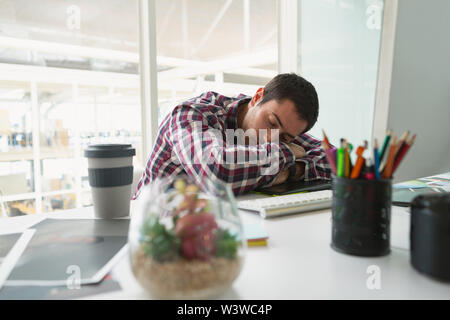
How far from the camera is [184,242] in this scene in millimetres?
324

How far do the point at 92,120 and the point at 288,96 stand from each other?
1.60m

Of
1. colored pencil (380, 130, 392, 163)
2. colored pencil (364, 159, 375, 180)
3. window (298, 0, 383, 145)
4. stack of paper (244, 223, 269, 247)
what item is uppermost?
window (298, 0, 383, 145)

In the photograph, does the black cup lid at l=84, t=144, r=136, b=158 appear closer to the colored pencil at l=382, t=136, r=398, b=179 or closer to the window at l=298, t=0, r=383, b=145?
the colored pencil at l=382, t=136, r=398, b=179

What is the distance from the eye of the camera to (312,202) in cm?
75

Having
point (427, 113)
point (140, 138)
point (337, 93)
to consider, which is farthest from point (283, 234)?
point (427, 113)

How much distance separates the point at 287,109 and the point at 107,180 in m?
0.63

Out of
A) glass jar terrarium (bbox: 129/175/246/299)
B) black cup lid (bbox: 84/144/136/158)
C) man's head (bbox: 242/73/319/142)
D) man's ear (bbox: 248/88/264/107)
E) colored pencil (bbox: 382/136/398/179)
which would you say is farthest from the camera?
man's ear (bbox: 248/88/264/107)

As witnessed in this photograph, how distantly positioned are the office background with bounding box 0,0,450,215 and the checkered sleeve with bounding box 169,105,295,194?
103cm

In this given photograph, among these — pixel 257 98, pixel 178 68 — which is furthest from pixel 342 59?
pixel 257 98

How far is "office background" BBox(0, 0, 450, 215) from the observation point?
1.94m

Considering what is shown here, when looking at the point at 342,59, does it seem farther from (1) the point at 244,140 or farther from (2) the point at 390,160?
(2) the point at 390,160

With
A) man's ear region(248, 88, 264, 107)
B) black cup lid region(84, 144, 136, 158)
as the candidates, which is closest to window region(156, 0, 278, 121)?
man's ear region(248, 88, 264, 107)

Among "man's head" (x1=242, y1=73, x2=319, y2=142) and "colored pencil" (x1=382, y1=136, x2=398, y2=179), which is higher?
"man's head" (x1=242, y1=73, x2=319, y2=142)
